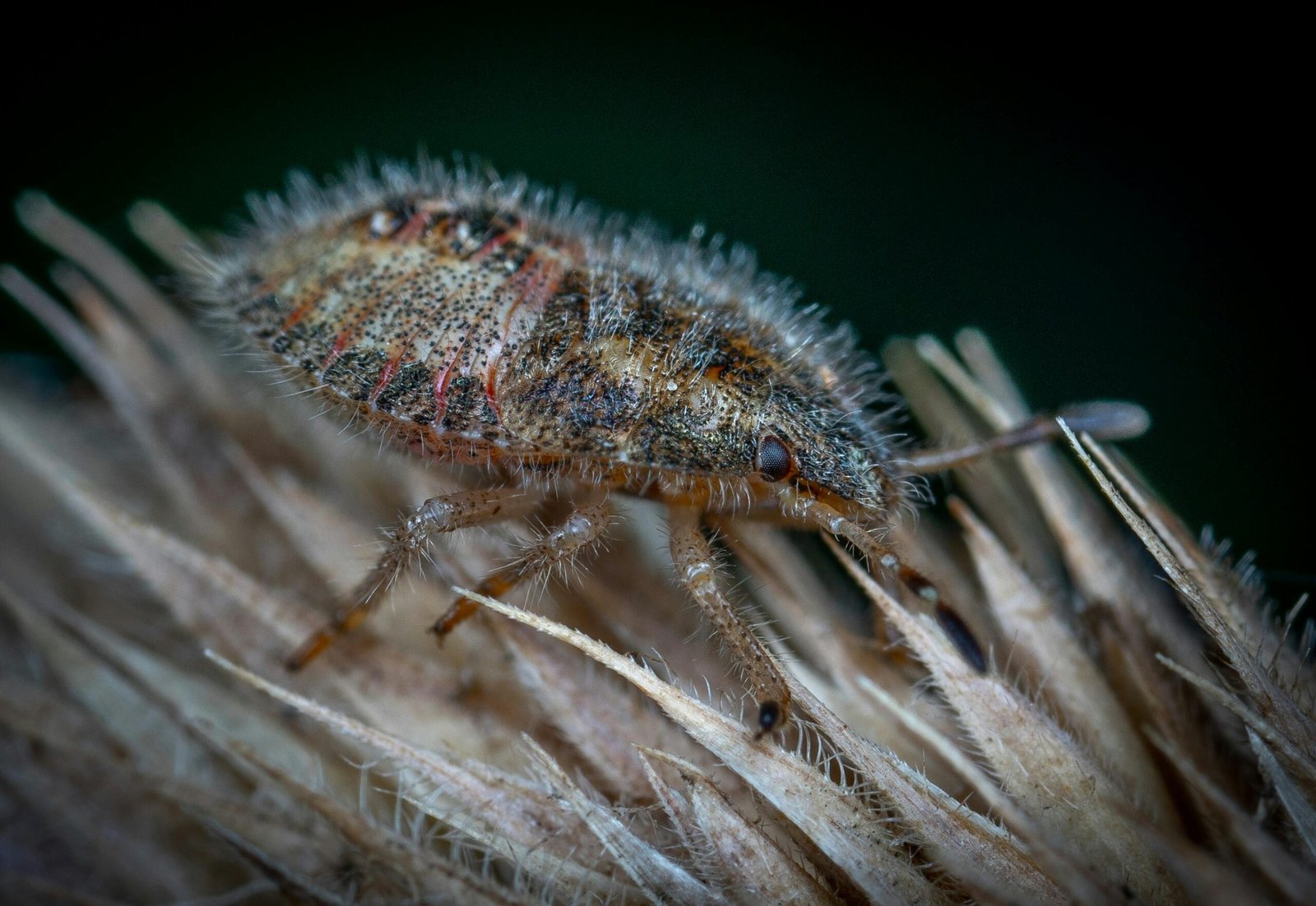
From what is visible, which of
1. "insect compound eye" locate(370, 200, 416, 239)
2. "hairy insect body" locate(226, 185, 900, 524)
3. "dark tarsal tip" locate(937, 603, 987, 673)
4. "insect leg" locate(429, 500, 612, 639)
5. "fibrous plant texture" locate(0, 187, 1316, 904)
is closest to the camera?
"fibrous plant texture" locate(0, 187, 1316, 904)

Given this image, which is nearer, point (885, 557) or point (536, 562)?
point (885, 557)

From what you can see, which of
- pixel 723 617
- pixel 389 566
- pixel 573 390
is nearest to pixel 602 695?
pixel 723 617

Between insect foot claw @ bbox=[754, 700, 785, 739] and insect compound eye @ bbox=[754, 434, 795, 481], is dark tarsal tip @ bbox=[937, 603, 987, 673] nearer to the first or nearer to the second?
insect foot claw @ bbox=[754, 700, 785, 739]

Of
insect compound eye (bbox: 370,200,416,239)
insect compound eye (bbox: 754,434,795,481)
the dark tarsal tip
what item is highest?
insect compound eye (bbox: 370,200,416,239)

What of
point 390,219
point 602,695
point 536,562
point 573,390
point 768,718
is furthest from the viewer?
point 390,219

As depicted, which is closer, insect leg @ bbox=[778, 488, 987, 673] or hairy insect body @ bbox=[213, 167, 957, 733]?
insect leg @ bbox=[778, 488, 987, 673]

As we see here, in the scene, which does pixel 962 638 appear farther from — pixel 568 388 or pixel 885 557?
pixel 568 388

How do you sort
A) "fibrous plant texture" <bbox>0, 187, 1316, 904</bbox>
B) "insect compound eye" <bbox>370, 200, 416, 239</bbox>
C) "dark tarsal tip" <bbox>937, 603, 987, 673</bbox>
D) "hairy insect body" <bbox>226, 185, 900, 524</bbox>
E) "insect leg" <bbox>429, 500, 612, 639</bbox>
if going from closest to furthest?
"fibrous plant texture" <bbox>0, 187, 1316, 904</bbox>, "dark tarsal tip" <bbox>937, 603, 987, 673</bbox>, "insect leg" <bbox>429, 500, 612, 639</bbox>, "hairy insect body" <bbox>226, 185, 900, 524</bbox>, "insect compound eye" <bbox>370, 200, 416, 239</bbox>

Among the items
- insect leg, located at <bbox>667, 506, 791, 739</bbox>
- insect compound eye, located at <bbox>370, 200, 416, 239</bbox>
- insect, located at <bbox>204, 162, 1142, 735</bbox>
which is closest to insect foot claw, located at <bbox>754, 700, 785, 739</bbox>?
insect leg, located at <bbox>667, 506, 791, 739</bbox>
